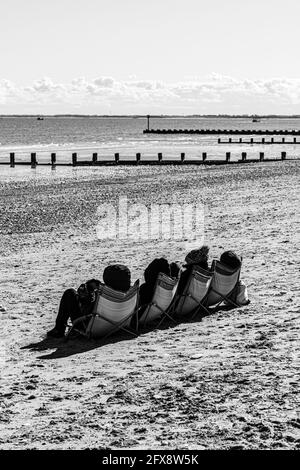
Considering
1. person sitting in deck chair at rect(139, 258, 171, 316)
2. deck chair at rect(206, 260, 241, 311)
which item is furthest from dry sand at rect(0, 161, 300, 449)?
person sitting in deck chair at rect(139, 258, 171, 316)

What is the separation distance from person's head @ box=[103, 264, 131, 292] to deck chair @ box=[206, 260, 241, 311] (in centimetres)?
152

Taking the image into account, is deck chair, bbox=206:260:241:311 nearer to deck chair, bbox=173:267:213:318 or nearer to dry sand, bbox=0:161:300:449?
deck chair, bbox=173:267:213:318

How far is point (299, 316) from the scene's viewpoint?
8.78m

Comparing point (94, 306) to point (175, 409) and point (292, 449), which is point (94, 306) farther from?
point (292, 449)

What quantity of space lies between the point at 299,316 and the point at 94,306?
2362mm

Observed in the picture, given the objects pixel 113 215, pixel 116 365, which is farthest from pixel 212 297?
pixel 113 215

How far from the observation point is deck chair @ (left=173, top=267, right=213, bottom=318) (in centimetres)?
927

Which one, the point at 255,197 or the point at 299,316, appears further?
the point at 255,197

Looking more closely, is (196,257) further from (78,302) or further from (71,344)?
(71,344)

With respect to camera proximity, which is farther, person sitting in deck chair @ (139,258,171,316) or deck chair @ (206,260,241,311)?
deck chair @ (206,260,241,311)

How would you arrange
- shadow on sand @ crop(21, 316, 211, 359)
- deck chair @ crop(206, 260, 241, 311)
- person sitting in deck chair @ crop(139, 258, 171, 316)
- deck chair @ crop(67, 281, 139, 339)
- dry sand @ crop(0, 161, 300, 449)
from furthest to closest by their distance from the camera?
deck chair @ crop(206, 260, 241, 311) → person sitting in deck chair @ crop(139, 258, 171, 316) → deck chair @ crop(67, 281, 139, 339) → shadow on sand @ crop(21, 316, 211, 359) → dry sand @ crop(0, 161, 300, 449)

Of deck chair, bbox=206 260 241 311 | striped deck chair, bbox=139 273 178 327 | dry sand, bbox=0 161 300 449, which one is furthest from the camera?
deck chair, bbox=206 260 241 311

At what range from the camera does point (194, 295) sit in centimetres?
936

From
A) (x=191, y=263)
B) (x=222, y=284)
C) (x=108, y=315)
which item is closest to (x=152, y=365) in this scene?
(x=108, y=315)
